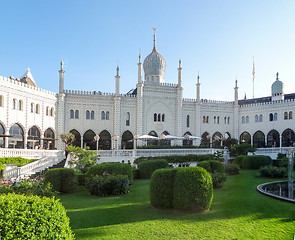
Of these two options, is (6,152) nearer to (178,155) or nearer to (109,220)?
(178,155)

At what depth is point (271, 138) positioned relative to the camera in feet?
140

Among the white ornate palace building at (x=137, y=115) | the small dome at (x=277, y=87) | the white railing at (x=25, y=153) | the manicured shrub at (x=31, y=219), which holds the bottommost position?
the white railing at (x=25, y=153)

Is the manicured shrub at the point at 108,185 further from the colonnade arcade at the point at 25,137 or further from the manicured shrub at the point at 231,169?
the colonnade arcade at the point at 25,137

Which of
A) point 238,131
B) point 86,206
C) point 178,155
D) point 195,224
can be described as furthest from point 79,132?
point 195,224

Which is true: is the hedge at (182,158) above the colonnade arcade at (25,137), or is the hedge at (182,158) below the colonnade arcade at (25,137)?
below

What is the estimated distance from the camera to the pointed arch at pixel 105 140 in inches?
1581

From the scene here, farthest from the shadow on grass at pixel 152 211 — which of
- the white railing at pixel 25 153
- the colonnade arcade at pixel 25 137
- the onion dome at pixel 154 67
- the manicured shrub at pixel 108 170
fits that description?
the onion dome at pixel 154 67

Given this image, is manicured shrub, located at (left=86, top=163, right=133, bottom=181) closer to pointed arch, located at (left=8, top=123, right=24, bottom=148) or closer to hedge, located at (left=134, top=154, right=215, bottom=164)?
hedge, located at (left=134, top=154, right=215, bottom=164)

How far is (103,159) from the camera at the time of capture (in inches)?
1135

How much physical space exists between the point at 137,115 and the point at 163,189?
31061mm

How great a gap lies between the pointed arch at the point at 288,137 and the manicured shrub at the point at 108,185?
115ft

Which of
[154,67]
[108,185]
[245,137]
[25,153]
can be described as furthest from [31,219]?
[245,137]

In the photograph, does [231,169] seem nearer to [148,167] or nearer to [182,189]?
[148,167]

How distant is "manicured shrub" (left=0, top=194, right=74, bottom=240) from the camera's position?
16.3 ft
